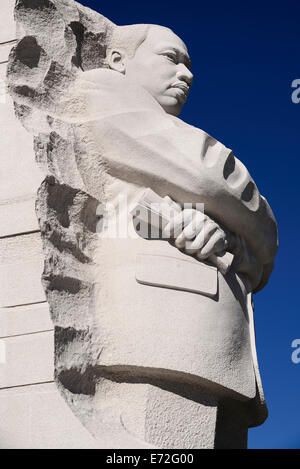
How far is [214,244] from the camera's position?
214 inches

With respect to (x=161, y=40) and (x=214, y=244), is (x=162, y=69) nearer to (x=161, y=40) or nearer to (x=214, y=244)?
(x=161, y=40)

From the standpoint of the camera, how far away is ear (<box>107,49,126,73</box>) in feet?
20.0

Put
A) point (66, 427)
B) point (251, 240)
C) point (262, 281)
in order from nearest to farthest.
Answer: point (66, 427) < point (251, 240) < point (262, 281)

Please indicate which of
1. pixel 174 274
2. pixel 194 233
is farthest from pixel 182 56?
pixel 174 274

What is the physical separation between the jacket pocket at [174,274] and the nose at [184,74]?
4.90 feet

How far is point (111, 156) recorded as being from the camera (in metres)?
5.53

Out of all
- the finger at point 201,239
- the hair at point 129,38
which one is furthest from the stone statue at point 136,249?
the hair at point 129,38

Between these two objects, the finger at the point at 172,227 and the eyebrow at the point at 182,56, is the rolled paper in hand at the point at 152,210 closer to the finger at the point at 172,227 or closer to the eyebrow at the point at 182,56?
the finger at the point at 172,227

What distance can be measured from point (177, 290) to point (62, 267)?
2.35ft

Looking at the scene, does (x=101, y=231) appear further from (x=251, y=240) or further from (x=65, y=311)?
(x=251, y=240)

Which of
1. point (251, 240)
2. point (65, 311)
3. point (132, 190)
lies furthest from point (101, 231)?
point (251, 240)

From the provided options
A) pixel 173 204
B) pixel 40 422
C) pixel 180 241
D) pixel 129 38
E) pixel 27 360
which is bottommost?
pixel 40 422

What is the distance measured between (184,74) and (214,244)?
1.40 meters

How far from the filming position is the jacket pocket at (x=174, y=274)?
5234 mm
